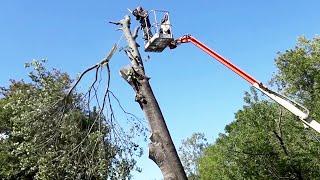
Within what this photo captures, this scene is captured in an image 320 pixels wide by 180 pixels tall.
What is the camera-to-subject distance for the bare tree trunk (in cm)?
855

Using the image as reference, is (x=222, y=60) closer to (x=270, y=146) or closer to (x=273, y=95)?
(x=273, y=95)

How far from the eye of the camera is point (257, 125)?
78.9 ft

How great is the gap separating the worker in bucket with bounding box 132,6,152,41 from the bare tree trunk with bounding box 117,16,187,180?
732 millimetres

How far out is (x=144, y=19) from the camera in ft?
35.3

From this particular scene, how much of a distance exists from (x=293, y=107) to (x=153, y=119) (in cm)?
366

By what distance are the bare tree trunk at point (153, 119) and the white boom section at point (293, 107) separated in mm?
2969

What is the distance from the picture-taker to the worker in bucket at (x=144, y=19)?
1073 centimetres

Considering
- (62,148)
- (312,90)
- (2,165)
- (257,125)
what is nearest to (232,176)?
(257,125)

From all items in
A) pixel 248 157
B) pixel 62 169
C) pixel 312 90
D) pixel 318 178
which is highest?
pixel 312 90

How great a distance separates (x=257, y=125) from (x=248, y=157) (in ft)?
6.47

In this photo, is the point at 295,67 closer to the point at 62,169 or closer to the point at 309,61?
the point at 309,61

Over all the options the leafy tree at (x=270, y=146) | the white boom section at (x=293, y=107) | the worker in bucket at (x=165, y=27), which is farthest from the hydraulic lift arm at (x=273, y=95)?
the leafy tree at (x=270, y=146)

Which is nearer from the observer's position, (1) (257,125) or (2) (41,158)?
(2) (41,158)

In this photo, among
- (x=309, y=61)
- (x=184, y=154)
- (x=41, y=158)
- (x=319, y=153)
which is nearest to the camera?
(x=41, y=158)
